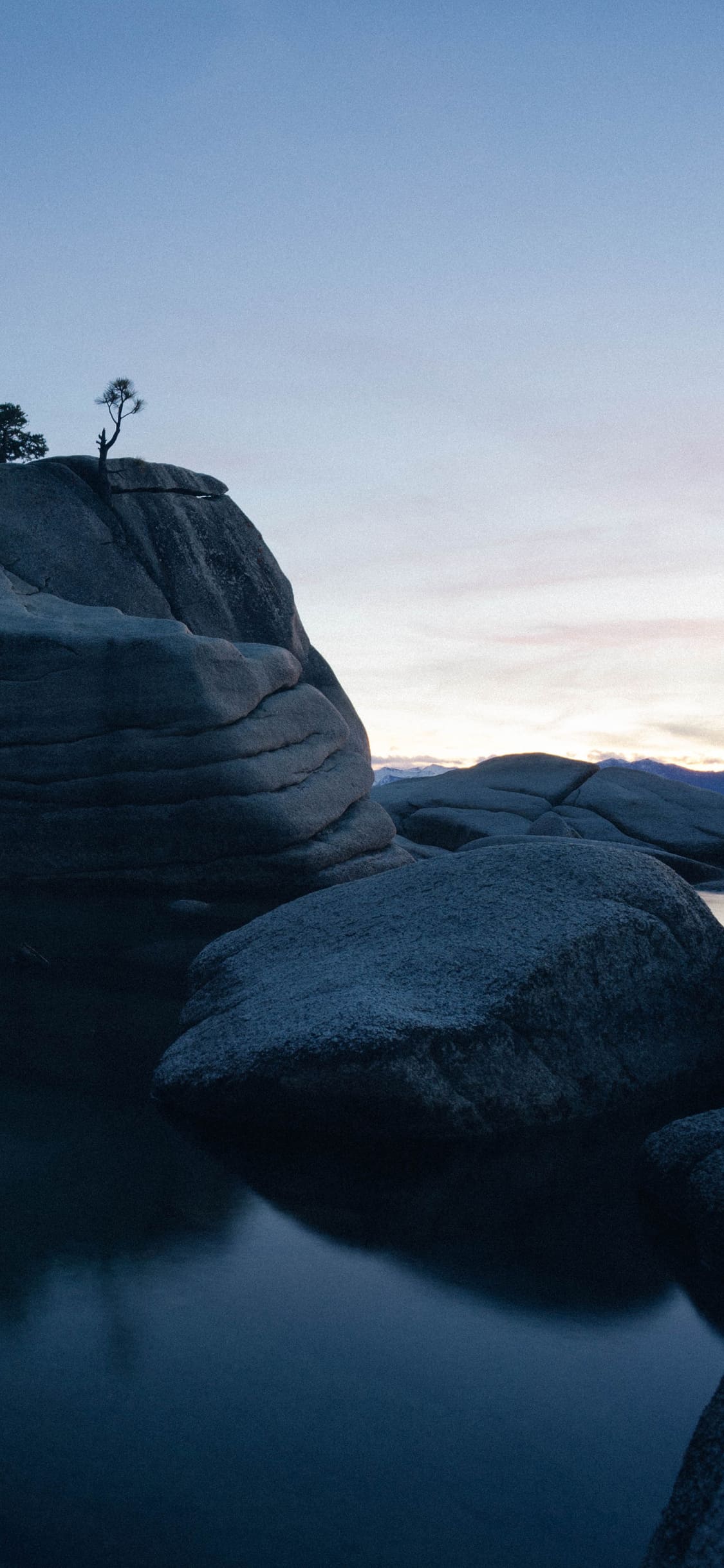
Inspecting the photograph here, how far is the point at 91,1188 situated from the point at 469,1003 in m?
1.77

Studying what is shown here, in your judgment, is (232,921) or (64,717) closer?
(232,921)

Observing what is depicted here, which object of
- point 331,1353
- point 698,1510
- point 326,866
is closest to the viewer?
point 698,1510

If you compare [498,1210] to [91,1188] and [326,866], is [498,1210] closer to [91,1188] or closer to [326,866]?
[91,1188]

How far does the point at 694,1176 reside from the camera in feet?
13.6

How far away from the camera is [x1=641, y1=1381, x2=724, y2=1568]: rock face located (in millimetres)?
2096

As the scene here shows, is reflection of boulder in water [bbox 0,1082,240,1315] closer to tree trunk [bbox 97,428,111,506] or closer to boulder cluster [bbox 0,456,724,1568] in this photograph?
boulder cluster [bbox 0,456,724,1568]

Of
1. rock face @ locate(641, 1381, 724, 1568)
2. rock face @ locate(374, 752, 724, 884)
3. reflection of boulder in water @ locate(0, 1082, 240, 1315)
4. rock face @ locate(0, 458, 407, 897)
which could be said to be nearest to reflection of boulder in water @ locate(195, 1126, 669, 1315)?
reflection of boulder in water @ locate(0, 1082, 240, 1315)

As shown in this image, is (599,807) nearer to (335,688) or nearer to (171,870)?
(335,688)


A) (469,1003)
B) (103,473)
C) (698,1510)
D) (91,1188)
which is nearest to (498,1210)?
(469,1003)

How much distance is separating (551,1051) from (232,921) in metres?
5.83

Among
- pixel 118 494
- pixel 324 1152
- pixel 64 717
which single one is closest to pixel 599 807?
pixel 118 494

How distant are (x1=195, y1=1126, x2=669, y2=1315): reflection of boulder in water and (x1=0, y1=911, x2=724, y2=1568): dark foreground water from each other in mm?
12

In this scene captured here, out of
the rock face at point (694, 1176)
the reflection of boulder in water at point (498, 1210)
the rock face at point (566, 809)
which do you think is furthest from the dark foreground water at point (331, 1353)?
the rock face at point (566, 809)

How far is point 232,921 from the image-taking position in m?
10.6
